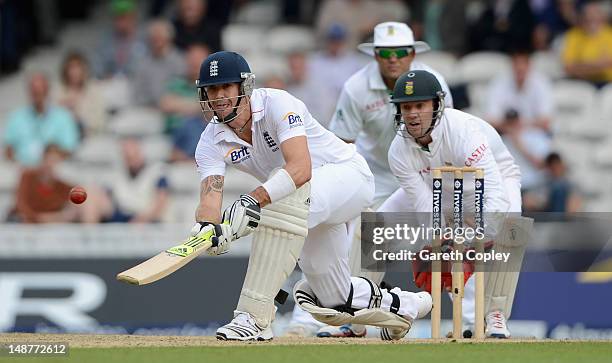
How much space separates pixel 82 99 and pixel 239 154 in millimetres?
5930

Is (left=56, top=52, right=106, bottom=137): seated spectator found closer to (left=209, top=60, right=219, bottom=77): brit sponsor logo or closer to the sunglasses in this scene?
the sunglasses

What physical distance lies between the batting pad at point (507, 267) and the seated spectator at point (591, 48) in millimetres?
4906

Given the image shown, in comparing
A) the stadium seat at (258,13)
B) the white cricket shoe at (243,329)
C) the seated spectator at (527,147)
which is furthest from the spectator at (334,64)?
the white cricket shoe at (243,329)

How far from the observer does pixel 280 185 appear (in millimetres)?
6309

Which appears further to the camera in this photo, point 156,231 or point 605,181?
point 605,181

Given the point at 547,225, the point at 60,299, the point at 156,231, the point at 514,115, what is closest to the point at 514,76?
the point at 514,115

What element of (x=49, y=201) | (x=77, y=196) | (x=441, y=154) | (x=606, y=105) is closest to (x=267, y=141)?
(x=77, y=196)

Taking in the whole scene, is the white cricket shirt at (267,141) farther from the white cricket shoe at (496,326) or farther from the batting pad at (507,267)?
the white cricket shoe at (496,326)

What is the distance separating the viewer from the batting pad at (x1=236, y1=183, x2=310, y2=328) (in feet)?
21.0

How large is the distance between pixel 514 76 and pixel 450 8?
3.41 feet

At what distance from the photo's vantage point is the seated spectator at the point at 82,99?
1232 centimetres

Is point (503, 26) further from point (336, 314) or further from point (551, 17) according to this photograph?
point (336, 314)

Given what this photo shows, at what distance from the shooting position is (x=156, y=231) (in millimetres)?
10031

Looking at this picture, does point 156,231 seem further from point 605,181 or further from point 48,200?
point 605,181
